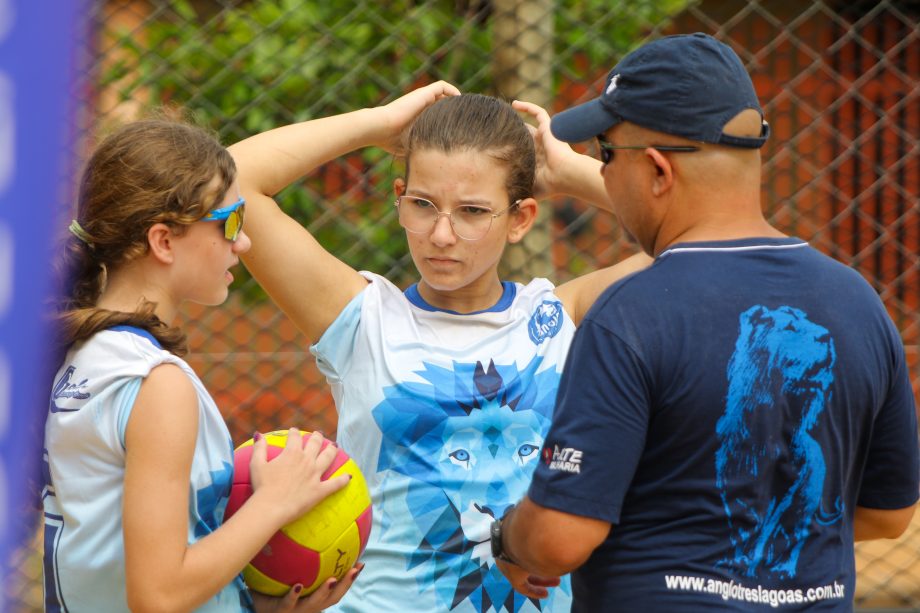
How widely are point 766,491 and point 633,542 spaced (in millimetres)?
193

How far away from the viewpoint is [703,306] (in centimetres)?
153

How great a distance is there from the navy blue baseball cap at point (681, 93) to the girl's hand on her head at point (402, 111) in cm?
75

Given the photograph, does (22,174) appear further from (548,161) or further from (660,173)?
(548,161)

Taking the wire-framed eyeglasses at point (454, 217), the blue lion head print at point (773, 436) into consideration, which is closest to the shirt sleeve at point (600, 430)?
the blue lion head print at point (773, 436)

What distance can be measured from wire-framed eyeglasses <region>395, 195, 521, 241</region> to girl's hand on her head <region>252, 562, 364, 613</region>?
0.65 m

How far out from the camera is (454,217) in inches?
84.8

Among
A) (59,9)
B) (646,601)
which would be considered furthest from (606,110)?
(59,9)

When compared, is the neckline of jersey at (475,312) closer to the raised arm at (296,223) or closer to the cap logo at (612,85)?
the raised arm at (296,223)

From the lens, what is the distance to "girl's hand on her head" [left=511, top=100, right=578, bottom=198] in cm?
245

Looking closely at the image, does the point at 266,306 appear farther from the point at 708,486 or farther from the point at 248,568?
the point at 708,486

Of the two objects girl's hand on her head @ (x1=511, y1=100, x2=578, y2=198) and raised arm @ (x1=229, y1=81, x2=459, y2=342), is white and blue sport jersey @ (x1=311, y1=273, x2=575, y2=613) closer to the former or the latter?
raised arm @ (x1=229, y1=81, x2=459, y2=342)

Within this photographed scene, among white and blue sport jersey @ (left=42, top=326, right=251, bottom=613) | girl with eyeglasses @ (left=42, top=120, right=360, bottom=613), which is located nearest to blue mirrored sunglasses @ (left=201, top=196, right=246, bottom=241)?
girl with eyeglasses @ (left=42, top=120, right=360, bottom=613)

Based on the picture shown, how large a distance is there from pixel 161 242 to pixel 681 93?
0.82m

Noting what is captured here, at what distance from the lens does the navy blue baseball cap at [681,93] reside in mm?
1609
